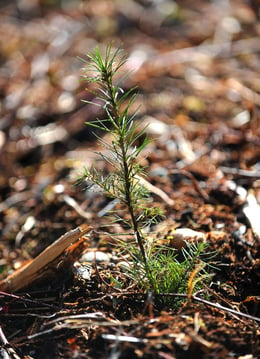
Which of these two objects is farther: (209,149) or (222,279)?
(209,149)

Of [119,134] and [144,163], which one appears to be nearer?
[119,134]

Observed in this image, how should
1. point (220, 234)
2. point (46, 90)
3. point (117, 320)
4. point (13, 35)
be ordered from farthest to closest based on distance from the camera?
point (13, 35)
point (46, 90)
point (220, 234)
point (117, 320)

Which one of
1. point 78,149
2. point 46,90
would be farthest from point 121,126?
point 46,90

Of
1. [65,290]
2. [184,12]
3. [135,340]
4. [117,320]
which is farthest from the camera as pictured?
[184,12]

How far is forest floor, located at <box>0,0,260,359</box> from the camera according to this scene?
5.42ft

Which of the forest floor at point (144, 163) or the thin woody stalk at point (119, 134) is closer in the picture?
the thin woody stalk at point (119, 134)

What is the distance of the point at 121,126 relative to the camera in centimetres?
162

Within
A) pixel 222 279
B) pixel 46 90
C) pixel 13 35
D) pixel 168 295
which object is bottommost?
pixel 222 279

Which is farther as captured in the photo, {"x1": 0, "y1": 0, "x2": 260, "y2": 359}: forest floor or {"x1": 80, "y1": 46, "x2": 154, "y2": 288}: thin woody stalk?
{"x1": 0, "y1": 0, "x2": 260, "y2": 359}: forest floor

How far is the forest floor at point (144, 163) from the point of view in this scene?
165 centimetres

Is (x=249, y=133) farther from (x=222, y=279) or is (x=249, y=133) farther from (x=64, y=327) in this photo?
(x=64, y=327)

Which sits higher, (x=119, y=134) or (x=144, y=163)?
(x=119, y=134)

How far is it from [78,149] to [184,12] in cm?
291

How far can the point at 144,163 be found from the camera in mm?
3141
